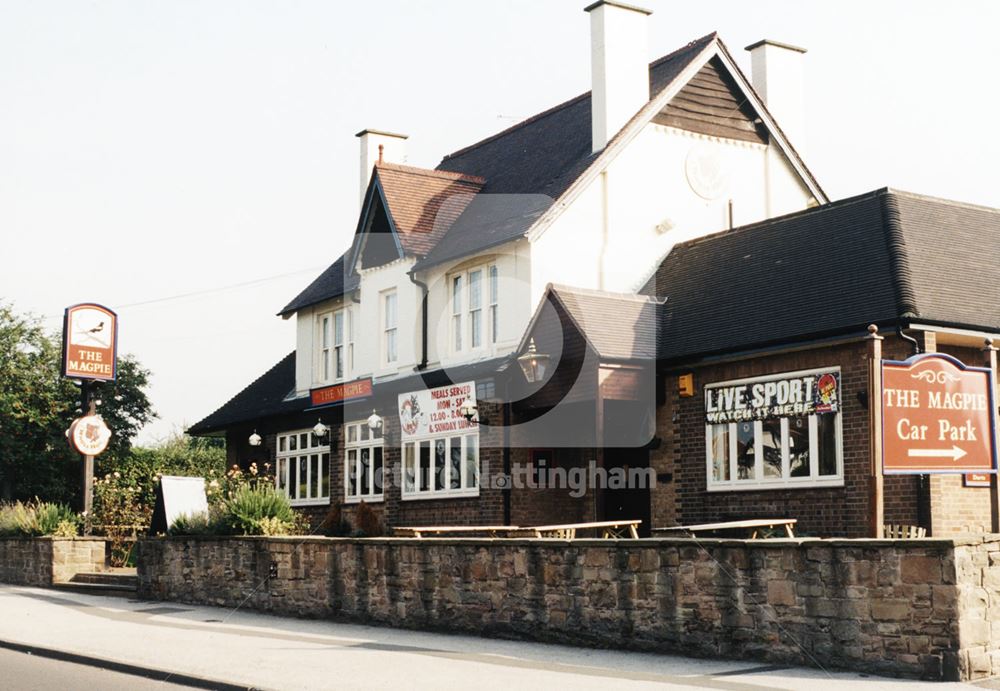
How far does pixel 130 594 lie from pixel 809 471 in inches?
511

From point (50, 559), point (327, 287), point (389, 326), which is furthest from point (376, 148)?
point (50, 559)

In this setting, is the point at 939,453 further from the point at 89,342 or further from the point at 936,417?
the point at 89,342

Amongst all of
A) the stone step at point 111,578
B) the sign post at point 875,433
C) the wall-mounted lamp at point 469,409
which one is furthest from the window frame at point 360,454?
the sign post at point 875,433

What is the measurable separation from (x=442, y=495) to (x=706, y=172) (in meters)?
8.45

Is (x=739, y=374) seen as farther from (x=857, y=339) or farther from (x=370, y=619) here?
(x=370, y=619)

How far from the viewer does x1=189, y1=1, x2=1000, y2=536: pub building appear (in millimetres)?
18219

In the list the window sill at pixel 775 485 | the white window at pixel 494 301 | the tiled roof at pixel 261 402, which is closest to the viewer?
the window sill at pixel 775 485

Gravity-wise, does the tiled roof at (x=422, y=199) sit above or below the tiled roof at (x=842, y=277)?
above

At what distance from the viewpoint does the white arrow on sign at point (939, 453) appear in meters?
12.7

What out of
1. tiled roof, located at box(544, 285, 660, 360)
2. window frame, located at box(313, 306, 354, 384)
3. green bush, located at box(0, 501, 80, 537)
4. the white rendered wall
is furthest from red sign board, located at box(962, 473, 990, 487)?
green bush, located at box(0, 501, 80, 537)

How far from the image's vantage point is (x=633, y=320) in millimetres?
21344

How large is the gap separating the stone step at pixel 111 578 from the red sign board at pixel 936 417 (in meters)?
15.7

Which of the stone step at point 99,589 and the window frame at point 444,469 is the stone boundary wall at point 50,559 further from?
the window frame at point 444,469

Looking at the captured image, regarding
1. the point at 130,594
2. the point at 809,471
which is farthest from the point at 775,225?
the point at 130,594
